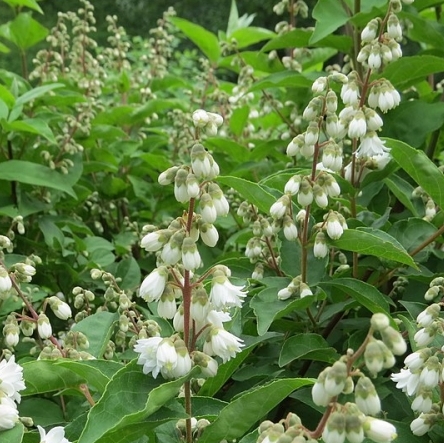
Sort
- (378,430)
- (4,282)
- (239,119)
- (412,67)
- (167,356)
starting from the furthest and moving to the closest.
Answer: (239,119) < (412,67) < (4,282) < (167,356) < (378,430)

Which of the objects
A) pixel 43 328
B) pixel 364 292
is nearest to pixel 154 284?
pixel 43 328

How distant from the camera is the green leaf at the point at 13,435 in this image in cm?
155

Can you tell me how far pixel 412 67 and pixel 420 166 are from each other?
0.70 metres

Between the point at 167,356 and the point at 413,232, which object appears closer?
the point at 167,356

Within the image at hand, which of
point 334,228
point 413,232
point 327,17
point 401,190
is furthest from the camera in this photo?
point 327,17

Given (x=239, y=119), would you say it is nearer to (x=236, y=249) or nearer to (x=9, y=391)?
(x=236, y=249)

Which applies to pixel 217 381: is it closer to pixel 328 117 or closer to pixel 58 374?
pixel 58 374

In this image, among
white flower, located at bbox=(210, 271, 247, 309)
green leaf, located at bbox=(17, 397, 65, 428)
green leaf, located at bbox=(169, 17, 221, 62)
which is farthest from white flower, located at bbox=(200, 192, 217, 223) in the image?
green leaf, located at bbox=(169, 17, 221, 62)

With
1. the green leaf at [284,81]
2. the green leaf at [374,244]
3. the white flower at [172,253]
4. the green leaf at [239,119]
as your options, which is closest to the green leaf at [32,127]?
the green leaf at [284,81]

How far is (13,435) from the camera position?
1.57 meters

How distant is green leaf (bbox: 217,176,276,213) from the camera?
207 cm

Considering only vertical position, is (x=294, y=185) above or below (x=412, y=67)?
below

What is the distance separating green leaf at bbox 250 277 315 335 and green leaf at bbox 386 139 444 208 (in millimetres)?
479

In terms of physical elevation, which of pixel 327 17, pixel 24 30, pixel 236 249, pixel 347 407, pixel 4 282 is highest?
pixel 327 17
